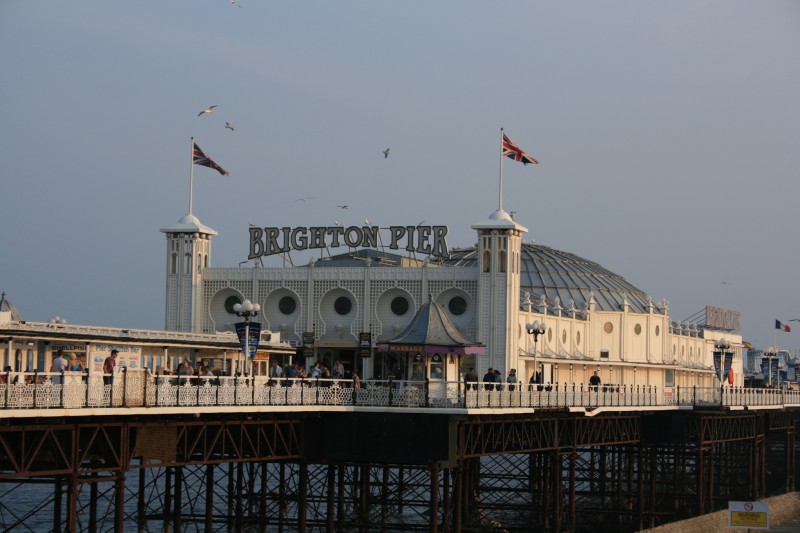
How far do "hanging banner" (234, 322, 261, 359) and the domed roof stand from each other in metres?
44.8

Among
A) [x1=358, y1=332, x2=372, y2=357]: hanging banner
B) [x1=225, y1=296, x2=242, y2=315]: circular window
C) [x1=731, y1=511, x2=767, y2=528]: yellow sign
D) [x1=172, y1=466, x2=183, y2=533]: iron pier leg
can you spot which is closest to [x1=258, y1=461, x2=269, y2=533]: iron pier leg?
[x1=172, y1=466, x2=183, y2=533]: iron pier leg

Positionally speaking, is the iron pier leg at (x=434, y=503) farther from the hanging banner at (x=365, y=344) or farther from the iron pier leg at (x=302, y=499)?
the hanging banner at (x=365, y=344)

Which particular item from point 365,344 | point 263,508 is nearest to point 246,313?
point 263,508

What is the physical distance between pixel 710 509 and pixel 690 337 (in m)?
34.7

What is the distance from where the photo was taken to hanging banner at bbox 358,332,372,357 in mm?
66688

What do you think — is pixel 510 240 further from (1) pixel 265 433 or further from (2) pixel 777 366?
(2) pixel 777 366

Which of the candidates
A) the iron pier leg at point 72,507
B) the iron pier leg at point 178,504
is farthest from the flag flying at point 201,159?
the iron pier leg at point 72,507

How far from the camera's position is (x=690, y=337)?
106m

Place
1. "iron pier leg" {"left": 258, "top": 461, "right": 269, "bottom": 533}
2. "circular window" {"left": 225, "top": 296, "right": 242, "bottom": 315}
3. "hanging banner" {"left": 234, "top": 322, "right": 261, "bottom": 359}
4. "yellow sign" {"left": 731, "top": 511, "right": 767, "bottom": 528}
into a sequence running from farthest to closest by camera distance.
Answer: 1. "circular window" {"left": 225, "top": 296, "right": 242, "bottom": 315}
2. "yellow sign" {"left": 731, "top": 511, "right": 767, "bottom": 528}
3. "iron pier leg" {"left": 258, "top": 461, "right": 269, "bottom": 533}
4. "hanging banner" {"left": 234, "top": 322, "right": 261, "bottom": 359}

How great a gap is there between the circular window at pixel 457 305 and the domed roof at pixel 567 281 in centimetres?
2185

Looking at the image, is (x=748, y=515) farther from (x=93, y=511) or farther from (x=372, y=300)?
(x=93, y=511)

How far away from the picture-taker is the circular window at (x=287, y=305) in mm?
69625

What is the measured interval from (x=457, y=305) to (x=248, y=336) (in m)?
23.9

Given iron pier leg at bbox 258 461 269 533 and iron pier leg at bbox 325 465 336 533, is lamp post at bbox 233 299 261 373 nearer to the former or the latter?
iron pier leg at bbox 325 465 336 533
